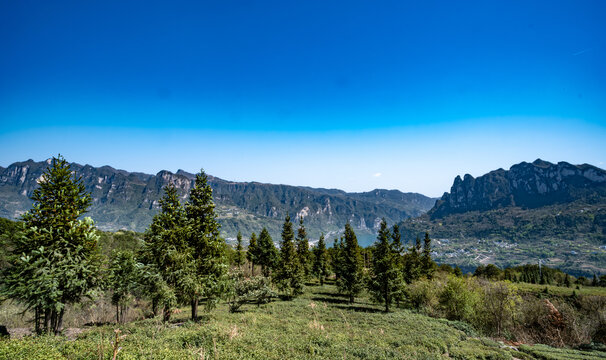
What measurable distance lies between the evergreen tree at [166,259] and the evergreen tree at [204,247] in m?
0.84

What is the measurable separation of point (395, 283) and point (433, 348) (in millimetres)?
20205

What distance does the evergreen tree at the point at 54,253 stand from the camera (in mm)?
14461

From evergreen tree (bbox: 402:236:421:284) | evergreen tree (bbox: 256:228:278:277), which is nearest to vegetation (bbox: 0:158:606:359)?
evergreen tree (bbox: 402:236:421:284)

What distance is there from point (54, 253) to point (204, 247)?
1003 cm

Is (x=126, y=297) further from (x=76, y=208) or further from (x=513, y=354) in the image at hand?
(x=513, y=354)

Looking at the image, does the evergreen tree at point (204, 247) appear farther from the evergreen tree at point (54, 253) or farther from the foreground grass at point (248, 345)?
the evergreen tree at point (54, 253)

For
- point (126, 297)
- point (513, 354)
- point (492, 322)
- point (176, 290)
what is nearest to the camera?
point (513, 354)

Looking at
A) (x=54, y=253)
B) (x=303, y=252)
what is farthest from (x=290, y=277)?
(x=54, y=253)

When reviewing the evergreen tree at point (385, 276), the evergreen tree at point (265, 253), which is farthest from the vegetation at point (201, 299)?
the evergreen tree at point (265, 253)

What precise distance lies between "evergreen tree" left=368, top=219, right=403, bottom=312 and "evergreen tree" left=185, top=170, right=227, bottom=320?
23913 mm

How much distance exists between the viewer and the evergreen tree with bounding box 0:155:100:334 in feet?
47.4

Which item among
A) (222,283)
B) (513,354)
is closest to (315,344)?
(222,283)

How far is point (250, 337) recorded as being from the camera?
15.6 meters

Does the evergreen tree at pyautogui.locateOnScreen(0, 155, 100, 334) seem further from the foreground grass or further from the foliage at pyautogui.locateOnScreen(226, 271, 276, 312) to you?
the foliage at pyautogui.locateOnScreen(226, 271, 276, 312)
